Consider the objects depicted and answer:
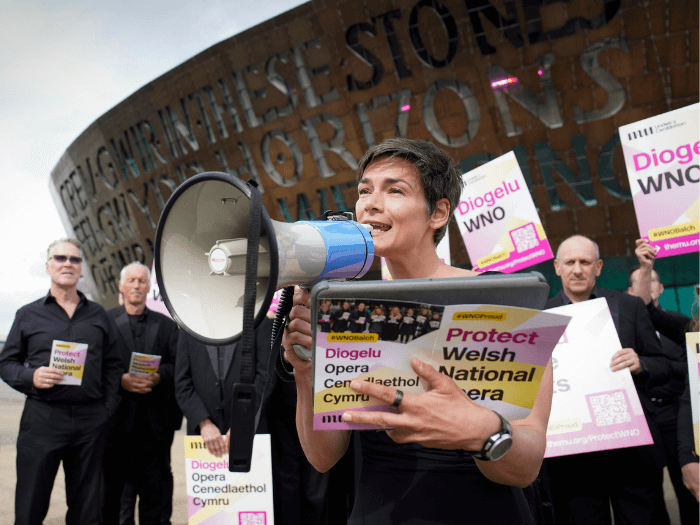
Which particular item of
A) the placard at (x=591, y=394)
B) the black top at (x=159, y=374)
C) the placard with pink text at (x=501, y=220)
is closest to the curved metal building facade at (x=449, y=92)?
the placard with pink text at (x=501, y=220)

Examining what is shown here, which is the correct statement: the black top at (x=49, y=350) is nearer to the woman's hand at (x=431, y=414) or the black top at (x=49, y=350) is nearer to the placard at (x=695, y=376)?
the woman's hand at (x=431, y=414)

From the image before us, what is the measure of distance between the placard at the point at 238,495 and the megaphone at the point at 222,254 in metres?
2.67

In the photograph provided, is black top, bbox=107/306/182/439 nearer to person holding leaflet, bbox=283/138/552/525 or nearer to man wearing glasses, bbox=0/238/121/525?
man wearing glasses, bbox=0/238/121/525

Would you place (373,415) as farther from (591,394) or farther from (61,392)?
(61,392)

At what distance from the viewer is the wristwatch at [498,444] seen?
1234 millimetres

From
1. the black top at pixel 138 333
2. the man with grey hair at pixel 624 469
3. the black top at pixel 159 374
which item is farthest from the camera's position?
the black top at pixel 138 333

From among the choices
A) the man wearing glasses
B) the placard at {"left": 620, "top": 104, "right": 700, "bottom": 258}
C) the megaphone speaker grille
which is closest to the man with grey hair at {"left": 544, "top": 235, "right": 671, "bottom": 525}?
the placard at {"left": 620, "top": 104, "right": 700, "bottom": 258}

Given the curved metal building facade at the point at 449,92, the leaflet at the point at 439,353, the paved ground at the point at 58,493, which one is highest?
the curved metal building facade at the point at 449,92

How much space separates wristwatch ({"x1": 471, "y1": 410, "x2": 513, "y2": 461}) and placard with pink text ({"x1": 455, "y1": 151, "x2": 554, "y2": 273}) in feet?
13.2

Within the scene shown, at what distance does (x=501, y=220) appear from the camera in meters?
5.32

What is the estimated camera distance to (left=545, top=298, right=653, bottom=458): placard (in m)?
3.35

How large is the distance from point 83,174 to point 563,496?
1037 inches

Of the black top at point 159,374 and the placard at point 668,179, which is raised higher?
the placard at point 668,179

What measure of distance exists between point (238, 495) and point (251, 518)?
0.56 feet
